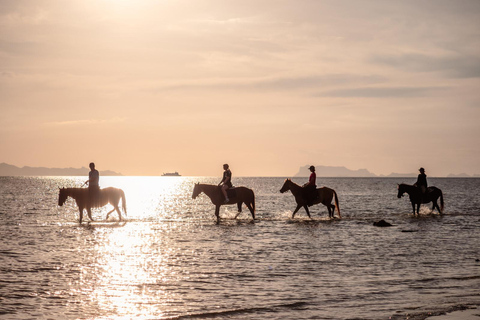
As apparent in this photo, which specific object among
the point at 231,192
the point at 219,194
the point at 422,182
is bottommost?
the point at 219,194

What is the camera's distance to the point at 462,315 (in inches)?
394

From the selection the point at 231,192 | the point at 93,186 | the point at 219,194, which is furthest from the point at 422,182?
the point at 93,186

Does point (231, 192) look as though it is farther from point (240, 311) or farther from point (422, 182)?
point (240, 311)

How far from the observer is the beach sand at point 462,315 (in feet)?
32.1

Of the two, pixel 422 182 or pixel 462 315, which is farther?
pixel 422 182

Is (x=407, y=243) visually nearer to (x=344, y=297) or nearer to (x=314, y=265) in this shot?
(x=314, y=265)

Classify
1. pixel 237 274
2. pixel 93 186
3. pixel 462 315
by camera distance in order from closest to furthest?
pixel 462 315 → pixel 237 274 → pixel 93 186

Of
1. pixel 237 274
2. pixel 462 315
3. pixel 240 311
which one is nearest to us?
pixel 462 315

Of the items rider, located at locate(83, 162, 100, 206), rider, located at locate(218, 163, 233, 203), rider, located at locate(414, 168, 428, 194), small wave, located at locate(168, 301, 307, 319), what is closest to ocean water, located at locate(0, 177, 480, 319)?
small wave, located at locate(168, 301, 307, 319)

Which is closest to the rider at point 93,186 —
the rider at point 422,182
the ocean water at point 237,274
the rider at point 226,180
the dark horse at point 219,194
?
the ocean water at point 237,274

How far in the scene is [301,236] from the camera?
23625mm

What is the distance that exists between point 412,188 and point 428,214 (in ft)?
13.0

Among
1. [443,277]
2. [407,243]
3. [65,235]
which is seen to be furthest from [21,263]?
[407,243]

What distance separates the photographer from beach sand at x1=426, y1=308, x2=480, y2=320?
386 inches
